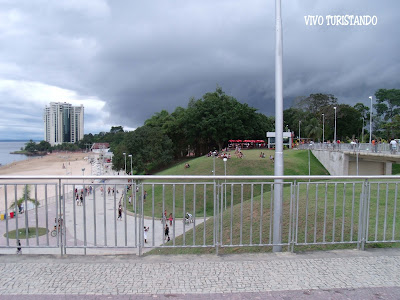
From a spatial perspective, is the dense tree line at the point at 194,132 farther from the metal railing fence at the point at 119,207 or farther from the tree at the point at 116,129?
the tree at the point at 116,129

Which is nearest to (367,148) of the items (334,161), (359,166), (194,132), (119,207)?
(359,166)

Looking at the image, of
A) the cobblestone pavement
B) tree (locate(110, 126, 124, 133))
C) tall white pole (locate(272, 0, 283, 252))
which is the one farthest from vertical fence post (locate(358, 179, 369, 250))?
tree (locate(110, 126, 124, 133))

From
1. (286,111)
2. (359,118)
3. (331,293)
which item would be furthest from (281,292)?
(286,111)

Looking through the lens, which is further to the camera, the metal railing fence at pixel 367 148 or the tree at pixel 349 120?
the tree at pixel 349 120

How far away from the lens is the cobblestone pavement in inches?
140

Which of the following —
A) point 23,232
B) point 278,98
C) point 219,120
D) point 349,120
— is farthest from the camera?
point 349,120

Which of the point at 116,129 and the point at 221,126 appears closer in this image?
the point at 221,126

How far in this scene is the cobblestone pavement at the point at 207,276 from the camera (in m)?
3.57

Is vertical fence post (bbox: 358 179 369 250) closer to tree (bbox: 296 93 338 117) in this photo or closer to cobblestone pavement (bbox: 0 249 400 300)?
cobblestone pavement (bbox: 0 249 400 300)

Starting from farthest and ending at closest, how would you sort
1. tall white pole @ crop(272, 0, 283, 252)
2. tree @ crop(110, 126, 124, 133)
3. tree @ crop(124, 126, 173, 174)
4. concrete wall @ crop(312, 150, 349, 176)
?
1. tree @ crop(110, 126, 124, 133)
2. tree @ crop(124, 126, 173, 174)
3. concrete wall @ crop(312, 150, 349, 176)
4. tall white pole @ crop(272, 0, 283, 252)

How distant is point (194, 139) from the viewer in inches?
2751

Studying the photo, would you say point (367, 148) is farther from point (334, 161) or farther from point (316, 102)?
point (316, 102)

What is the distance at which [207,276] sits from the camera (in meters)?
3.97

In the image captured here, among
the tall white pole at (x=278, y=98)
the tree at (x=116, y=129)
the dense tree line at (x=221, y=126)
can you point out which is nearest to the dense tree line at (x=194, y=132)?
the dense tree line at (x=221, y=126)
